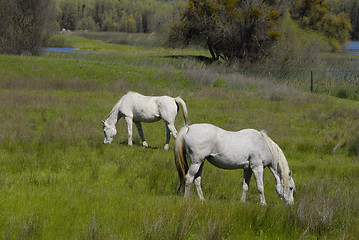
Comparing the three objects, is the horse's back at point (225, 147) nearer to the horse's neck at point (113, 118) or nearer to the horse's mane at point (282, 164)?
the horse's mane at point (282, 164)

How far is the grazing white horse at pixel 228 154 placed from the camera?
742 cm

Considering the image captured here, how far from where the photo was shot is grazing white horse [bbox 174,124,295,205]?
7422mm

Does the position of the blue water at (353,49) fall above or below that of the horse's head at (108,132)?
below

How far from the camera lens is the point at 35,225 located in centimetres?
527

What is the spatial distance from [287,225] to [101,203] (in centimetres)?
290

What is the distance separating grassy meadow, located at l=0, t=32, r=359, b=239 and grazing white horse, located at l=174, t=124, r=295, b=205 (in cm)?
34

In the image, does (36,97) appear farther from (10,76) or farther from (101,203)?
(101,203)

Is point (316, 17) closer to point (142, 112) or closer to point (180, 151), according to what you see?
point (142, 112)

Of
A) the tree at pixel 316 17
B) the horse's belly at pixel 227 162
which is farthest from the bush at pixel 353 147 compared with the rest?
the tree at pixel 316 17

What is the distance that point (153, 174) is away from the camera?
8.91 m

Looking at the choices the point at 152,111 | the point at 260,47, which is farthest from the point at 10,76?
the point at 260,47

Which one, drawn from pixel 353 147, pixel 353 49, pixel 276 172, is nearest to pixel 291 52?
pixel 353 147

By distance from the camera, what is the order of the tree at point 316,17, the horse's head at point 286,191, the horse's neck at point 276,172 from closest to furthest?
the horse's head at point 286,191 → the horse's neck at point 276,172 → the tree at point 316,17

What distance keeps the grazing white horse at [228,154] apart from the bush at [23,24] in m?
33.7
